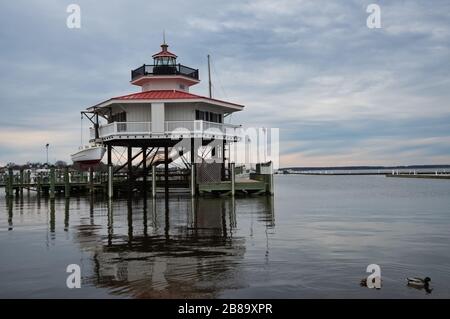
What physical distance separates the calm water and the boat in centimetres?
1688

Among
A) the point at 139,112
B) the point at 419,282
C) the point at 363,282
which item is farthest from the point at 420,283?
the point at 139,112

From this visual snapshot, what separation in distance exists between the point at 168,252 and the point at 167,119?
24.0 metres

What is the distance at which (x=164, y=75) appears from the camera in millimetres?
39062

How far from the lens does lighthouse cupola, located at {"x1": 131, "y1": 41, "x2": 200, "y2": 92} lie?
3928 cm

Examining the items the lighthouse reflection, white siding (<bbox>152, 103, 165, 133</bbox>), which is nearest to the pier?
white siding (<bbox>152, 103, 165, 133</bbox>)

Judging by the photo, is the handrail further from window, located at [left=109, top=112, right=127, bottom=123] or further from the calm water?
the calm water

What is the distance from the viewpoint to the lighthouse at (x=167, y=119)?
3491 centimetres

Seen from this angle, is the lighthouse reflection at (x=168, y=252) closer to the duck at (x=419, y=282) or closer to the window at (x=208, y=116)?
the duck at (x=419, y=282)

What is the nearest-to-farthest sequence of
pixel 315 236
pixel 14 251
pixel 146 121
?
pixel 14 251
pixel 315 236
pixel 146 121
